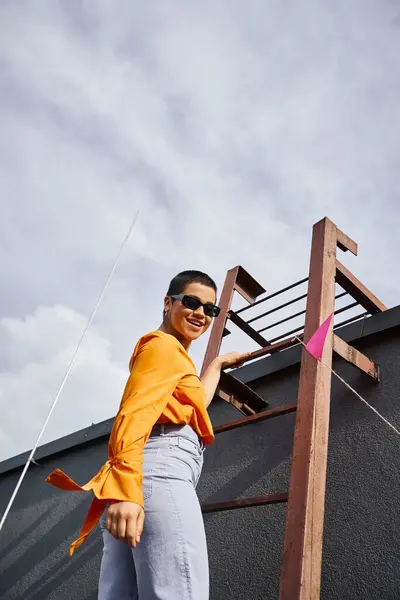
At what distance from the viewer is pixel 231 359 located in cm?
233

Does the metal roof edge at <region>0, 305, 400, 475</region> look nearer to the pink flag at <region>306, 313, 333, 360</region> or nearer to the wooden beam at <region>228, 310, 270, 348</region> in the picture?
the wooden beam at <region>228, 310, 270, 348</region>

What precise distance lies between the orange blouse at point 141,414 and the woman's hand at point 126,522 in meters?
0.02

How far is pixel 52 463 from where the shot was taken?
5625 mm

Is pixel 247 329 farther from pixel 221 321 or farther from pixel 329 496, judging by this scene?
pixel 329 496

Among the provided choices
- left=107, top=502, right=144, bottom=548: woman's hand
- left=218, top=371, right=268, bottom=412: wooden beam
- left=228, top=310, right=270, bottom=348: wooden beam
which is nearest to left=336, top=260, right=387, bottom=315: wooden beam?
left=228, top=310, right=270, bottom=348: wooden beam

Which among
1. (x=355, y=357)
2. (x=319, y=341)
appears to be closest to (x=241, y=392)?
(x=355, y=357)

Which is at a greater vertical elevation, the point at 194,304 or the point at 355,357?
the point at 355,357

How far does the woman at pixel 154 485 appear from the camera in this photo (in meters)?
1.24

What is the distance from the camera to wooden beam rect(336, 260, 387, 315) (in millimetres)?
3078

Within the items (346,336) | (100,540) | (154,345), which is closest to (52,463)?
(100,540)

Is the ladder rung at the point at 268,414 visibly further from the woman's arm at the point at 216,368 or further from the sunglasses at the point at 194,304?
the sunglasses at the point at 194,304

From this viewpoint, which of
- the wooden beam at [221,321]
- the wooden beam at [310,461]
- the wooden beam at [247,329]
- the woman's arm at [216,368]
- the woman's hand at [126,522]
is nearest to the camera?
the woman's hand at [126,522]

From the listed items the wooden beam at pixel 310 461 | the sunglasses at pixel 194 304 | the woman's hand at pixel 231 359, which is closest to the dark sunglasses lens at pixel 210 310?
the sunglasses at pixel 194 304

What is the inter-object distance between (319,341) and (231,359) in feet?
1.78
